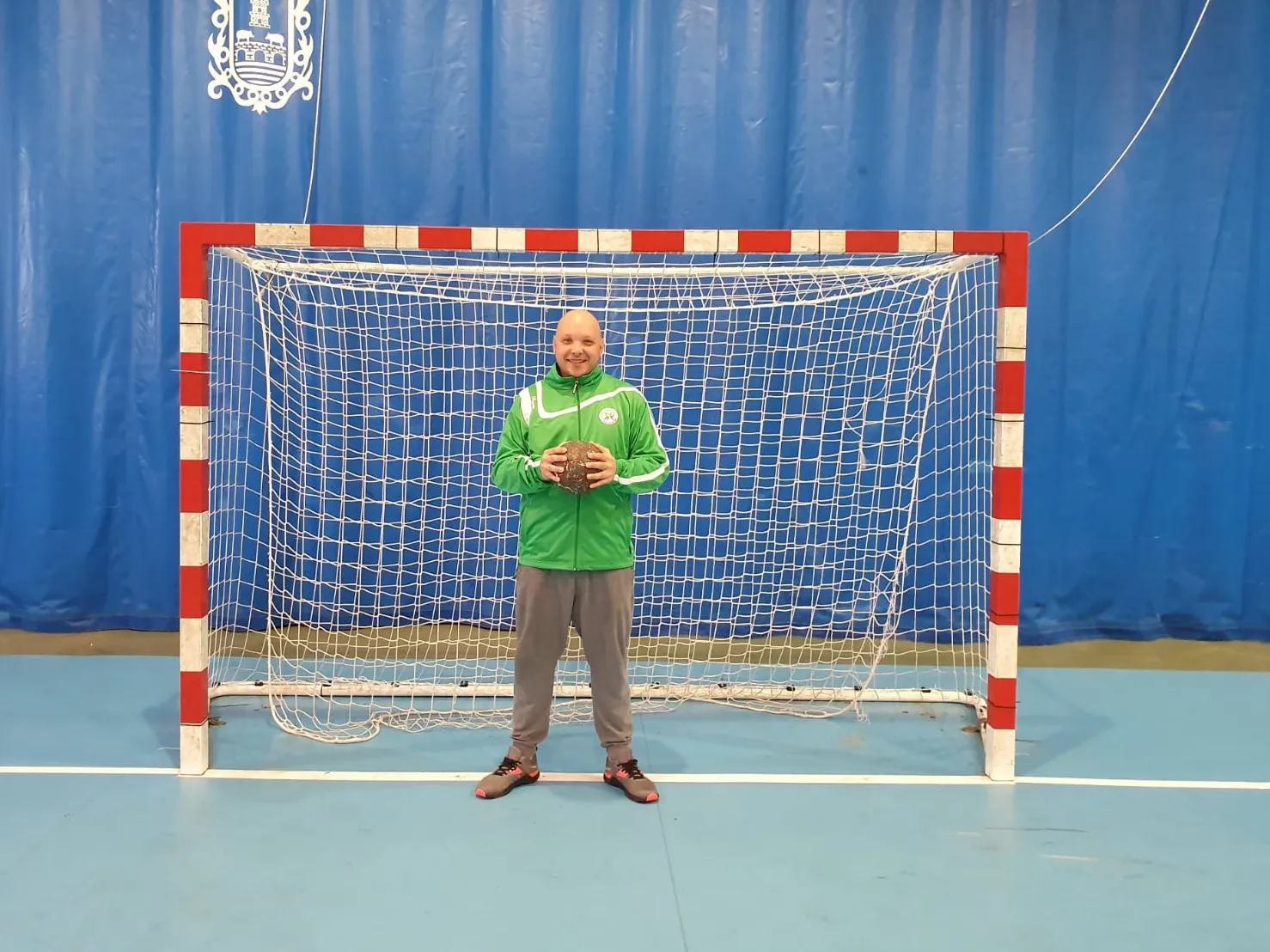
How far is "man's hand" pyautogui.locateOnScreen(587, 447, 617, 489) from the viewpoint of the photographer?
3156 mm

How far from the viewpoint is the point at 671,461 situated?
5086 millimetres

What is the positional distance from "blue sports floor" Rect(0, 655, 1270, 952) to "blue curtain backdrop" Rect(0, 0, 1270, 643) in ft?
4.45

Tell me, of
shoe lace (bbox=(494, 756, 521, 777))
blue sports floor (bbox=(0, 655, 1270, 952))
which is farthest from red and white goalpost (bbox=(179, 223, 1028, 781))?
shoe lace (bbox=(494, 756, 521, 777))

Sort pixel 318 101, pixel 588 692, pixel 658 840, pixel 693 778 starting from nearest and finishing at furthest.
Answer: pixel 658 840 → pixel 693 778 → pixel 588 692 → pixel 318 101

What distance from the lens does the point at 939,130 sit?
5.05m

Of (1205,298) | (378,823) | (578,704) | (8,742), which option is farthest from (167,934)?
(1205,298)

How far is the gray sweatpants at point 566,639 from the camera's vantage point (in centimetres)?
335

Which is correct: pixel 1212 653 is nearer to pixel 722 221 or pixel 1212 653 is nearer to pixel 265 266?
pixel 722 221

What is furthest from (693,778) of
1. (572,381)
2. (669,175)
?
(669,175)

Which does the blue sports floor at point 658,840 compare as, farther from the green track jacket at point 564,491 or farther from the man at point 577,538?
the green track jacket at point 564,491

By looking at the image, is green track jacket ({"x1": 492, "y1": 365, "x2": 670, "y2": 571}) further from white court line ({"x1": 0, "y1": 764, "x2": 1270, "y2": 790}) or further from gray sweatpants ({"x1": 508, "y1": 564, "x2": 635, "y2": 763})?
white court line ({"x1": 0, "y1": 764, "x2": 1270, "y2": 790})

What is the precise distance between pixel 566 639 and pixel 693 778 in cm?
71

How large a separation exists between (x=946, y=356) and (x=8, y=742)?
4.48m

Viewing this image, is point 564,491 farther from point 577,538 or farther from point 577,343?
point 577,343
